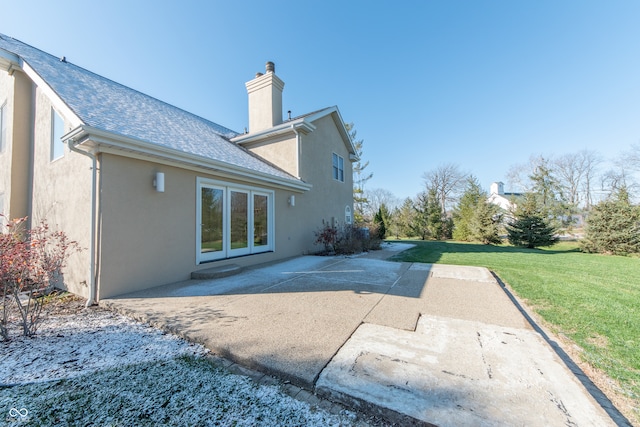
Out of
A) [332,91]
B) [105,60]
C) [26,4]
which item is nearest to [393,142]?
[332,91]

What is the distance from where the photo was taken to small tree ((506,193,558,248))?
1639 centimetres

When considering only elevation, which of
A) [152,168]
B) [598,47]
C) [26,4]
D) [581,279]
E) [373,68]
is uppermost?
[373,68]

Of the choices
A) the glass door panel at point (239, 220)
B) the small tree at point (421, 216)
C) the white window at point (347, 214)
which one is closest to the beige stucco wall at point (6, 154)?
the glass door panel at point (239, 220)

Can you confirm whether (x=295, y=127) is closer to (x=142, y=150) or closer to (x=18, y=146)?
(x=142, y=150)

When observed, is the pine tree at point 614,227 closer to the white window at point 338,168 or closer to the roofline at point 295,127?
the white window at point 338,168

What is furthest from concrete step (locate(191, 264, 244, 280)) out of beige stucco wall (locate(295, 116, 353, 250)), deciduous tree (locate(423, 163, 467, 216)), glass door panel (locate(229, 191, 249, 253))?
deciduous tree (locate(423, 163, 467, 216))

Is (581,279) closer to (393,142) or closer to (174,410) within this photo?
(174,410)

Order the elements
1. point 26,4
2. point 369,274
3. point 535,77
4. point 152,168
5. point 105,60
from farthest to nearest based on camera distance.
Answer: point 535,77 < point 105,60 < point 26,4 < point 369,274 < point 152,168

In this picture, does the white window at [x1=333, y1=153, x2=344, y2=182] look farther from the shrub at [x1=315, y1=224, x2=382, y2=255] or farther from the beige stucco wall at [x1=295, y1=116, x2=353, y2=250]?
the shrub at [x1=315, y1=224, x2=382, y2=255]

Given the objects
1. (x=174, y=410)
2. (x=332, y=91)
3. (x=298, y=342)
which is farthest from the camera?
(x=332, y=91)

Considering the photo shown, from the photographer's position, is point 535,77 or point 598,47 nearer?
point 598,47

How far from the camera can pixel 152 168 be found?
204 inches

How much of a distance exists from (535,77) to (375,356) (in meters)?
14.3

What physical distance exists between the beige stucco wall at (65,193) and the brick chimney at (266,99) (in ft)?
21.9
